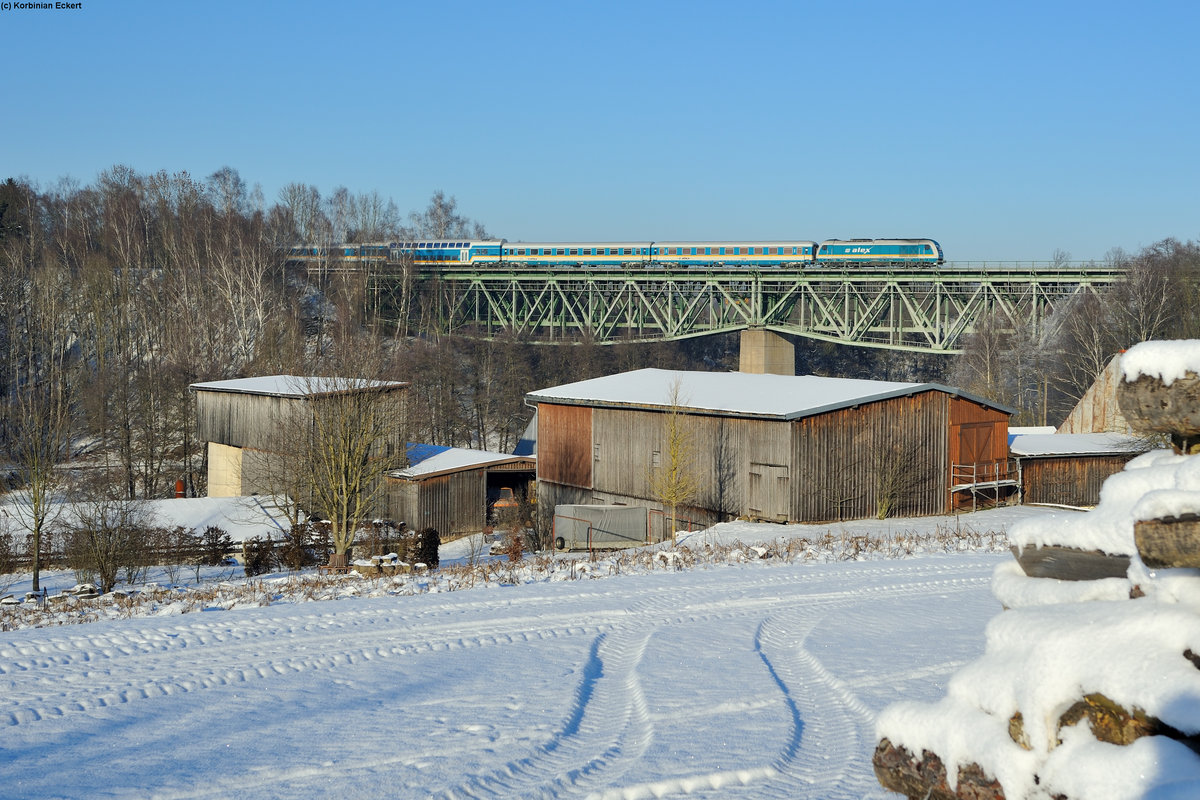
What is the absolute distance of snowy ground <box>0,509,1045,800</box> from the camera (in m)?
7.38

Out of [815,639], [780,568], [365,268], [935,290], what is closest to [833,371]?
[935,290]

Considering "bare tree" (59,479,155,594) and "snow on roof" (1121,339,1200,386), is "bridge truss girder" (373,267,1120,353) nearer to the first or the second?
→ "bare tree" (59,479,155,594)

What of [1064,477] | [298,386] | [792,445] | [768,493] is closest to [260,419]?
[298,386]

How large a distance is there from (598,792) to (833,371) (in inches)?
3103

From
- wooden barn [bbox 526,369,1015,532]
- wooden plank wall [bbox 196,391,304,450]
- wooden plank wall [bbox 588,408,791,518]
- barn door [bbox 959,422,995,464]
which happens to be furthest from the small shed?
wooden plank wall [bbox 196,391,304,450]

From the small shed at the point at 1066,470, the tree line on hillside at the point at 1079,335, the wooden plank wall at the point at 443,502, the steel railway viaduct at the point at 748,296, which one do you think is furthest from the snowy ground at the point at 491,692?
the steel railway viaduct at the point at 748,296

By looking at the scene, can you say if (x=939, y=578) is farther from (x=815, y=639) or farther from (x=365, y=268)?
(x=365, y=268)

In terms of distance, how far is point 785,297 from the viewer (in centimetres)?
6225

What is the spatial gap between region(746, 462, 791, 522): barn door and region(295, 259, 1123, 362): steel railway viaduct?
109 ft

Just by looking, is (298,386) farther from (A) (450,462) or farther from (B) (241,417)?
(B) (241,417)

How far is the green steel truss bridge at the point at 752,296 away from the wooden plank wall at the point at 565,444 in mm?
29495

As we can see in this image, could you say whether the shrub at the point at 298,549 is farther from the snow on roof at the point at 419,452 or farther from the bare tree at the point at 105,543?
the snow on roof at the point at 419,452

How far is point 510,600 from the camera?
1458cm

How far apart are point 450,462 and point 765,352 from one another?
115 feet
